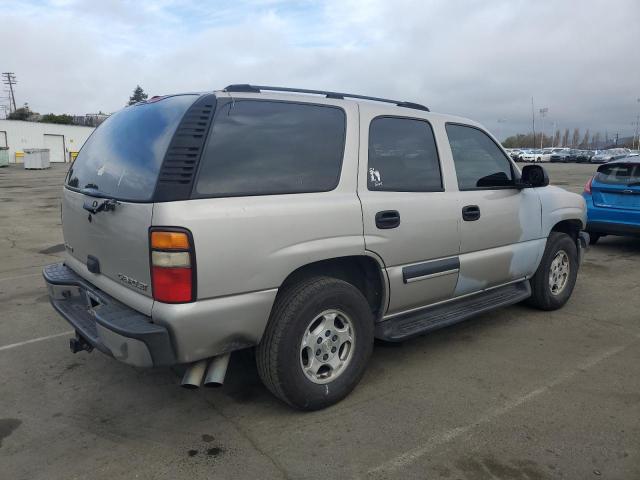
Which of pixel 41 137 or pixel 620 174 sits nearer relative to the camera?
pixel 620 174

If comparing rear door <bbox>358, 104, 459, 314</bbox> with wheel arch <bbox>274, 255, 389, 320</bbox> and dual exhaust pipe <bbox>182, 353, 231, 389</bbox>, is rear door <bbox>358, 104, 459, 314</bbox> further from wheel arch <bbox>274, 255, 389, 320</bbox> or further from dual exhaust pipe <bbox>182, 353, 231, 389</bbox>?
dual exhaust pipe <bbox>182, 353, 231, 389</bbox>

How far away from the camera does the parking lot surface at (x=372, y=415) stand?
2.69 metres

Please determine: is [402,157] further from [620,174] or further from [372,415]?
[620,174]

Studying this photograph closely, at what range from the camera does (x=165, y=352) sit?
2617mm

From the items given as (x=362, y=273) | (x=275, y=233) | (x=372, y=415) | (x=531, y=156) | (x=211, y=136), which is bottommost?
(x=372, y=415)

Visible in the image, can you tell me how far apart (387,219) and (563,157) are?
182 ft

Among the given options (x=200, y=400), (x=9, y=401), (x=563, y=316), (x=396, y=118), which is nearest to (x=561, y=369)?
(x=563, y=316)

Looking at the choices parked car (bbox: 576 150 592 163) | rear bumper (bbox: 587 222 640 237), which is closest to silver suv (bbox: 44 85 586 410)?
rear bumper (bbox: 587 222 640 237)

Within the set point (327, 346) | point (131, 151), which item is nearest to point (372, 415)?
point (327, 346)

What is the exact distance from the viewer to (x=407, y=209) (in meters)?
3.51

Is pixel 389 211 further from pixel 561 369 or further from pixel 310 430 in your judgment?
pixel 561 369

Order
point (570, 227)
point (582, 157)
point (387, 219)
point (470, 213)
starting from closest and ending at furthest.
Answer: point (387, 219)
point (470, 213)
point (570, 227)
point (582, 157)

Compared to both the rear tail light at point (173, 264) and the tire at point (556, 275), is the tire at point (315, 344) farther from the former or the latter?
the tire at point (556, 275)

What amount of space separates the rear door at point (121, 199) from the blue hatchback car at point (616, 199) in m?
6.97
